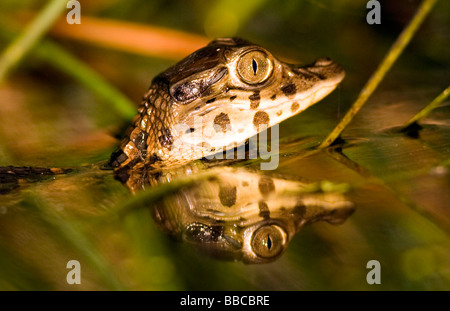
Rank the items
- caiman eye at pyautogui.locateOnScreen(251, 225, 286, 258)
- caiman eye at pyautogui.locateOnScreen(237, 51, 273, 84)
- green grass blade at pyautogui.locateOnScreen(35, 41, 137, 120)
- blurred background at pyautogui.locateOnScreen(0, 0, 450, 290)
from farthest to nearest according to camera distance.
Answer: green grass blade at pyautogui.locateOnScreen(35, 41, 137, 120) < caiman eye at pyautogui.locateOnScreen(237, 51, 273, 84) < caiman eye at pyautogui.locateOnScreen(251, 225, 286, 258) < blurred background at pyautogui.locateOnScreen(0, 0, 450, 290)

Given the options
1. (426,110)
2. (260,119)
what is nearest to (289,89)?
(260,119)

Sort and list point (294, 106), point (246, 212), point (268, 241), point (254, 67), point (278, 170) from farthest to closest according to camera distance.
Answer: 1. point (294, 106)
2. point (254, 67)
3. point (278, 170)
4. point (246, 212)
5. point (268, 241)

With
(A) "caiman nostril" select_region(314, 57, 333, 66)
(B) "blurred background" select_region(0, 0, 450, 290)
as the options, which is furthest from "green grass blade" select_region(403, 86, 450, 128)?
(A) "caiman nostril" select_region(314, 57, 333, 66)

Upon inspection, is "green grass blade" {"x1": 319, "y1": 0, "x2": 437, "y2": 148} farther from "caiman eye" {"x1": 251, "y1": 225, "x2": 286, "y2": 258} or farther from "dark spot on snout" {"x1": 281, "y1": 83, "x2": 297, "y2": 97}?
"caiman eye" {"x1": 251, "y1": 225, "x2": 286, "y2": 258}

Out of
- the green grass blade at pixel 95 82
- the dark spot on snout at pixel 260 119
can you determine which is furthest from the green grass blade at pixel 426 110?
the green grass blade at pixel 95 82

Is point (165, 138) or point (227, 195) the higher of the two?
point (165, 138)

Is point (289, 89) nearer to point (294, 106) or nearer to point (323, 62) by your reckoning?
point (294, 106)
